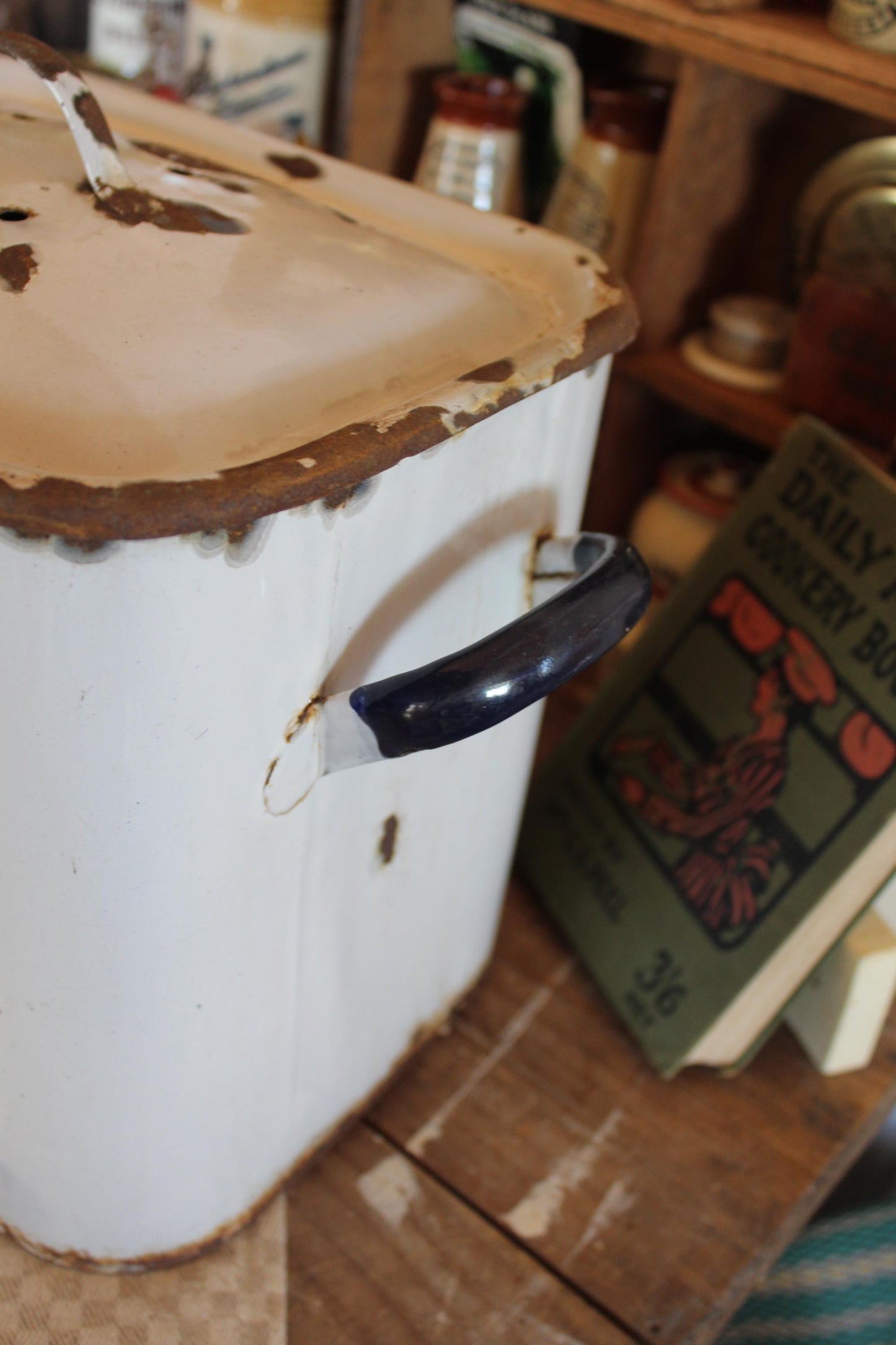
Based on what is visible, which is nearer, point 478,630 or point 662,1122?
point 478,630

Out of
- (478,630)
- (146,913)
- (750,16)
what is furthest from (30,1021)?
(750,16)

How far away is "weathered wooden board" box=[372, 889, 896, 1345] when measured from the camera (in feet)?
1.68

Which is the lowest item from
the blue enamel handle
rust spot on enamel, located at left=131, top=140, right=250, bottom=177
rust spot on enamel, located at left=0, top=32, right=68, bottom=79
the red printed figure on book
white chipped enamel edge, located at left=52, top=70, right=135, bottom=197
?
the red printed figure on book

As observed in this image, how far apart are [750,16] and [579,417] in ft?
0.93

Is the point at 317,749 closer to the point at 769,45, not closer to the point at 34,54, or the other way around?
the point at 34,54

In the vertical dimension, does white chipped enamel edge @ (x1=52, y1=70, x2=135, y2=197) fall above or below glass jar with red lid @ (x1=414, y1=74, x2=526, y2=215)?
above

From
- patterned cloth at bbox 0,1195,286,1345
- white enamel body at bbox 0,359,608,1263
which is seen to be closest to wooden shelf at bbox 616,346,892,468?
white enamel body at bbox 0,359,608,1263

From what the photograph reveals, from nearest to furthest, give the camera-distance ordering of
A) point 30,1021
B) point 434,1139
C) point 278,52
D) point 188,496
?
point 188,496
point 30,1021
point 434,1139
point 278,52

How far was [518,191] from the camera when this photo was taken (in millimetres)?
769

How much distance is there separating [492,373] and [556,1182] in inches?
14.3

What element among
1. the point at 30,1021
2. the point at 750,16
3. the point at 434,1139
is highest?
the point at 750,16

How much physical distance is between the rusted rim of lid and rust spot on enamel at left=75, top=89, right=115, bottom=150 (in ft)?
0.50

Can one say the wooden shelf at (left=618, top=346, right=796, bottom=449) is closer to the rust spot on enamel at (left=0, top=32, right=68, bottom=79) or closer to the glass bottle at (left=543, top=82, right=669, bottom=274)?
the glass bottle at (left=543, top=82, right=669, bottom=274)

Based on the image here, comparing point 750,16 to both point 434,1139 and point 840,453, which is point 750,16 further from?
point 434,1139
